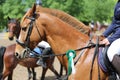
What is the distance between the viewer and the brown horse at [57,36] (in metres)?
4.62

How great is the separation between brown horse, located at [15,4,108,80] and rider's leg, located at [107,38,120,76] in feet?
0.90

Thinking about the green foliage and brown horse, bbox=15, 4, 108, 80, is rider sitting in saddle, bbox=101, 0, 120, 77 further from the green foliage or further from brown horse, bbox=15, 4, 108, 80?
the green foliage

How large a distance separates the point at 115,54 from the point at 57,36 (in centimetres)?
98

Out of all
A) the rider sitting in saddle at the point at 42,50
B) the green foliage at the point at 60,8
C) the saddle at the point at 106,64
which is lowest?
the green foliage at the point at 60,8

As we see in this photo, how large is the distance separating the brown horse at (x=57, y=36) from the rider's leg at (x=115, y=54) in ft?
0.90

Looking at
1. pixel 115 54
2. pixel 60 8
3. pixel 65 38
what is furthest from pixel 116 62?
pixel 60 8

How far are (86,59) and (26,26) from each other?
109cm

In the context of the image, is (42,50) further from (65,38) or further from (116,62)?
(116,62)

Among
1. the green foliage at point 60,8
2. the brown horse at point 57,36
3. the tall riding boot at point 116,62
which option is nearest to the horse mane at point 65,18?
the brown horse at point 57,36

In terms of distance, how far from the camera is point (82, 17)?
158ft

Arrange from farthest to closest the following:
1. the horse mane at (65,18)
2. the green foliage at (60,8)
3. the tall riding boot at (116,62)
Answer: the green foliage at (60,8)
the horse mane at (65,18)
the tall riding boot at (116,62)

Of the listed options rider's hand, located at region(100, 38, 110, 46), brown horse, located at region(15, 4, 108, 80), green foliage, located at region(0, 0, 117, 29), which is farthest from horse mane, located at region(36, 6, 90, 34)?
green foliage, located at region(0, 0, 117, 29)

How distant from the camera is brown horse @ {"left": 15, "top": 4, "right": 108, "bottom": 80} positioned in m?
4.62

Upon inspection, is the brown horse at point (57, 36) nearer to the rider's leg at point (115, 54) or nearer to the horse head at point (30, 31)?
the horse head at point (30, 31)
